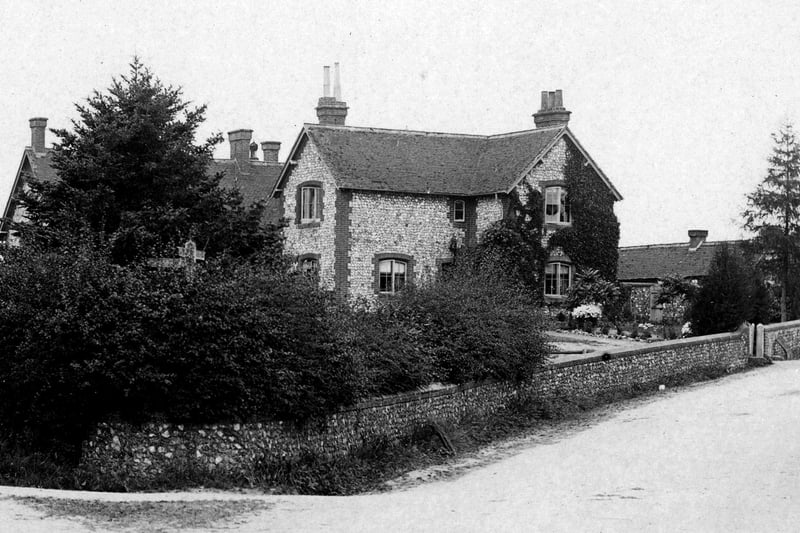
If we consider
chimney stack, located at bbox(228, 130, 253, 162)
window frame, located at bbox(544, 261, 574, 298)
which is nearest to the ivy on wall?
window frame, located at bbox(544, 261, 574, 298)

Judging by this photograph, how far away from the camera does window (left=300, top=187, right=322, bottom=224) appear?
4281 cm

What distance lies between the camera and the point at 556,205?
44.0 meters

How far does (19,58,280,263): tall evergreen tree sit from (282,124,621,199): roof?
1783 cm

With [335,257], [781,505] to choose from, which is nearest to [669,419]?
[781,505]

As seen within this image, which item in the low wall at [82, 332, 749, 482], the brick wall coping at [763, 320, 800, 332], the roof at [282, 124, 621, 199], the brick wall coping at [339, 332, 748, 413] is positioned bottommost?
the low wall at [82, 332, 749, 482]

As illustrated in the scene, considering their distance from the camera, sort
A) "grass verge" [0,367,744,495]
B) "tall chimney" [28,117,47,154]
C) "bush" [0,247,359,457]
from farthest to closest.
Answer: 1. "tall chimney" [28,117,47,154]
2. "bush" [0,247,359,457]
3. "grass verge" [0,367,744,495]

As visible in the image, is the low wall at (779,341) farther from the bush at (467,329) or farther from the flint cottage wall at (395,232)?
the bush at (467,329)

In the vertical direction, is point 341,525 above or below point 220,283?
below

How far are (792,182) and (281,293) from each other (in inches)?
1679

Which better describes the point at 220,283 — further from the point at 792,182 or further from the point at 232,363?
the point at 792,182

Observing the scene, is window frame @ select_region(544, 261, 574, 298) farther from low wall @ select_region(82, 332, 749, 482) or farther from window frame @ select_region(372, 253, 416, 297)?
low wall @ select_region(82, 332, 749, 482)

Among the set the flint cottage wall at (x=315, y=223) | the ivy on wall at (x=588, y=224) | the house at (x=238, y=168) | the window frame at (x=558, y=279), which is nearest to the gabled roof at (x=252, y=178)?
the house at (x=238, y=168)

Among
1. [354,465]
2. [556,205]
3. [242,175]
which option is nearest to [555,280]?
[556,205]

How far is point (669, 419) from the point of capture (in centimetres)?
2286
